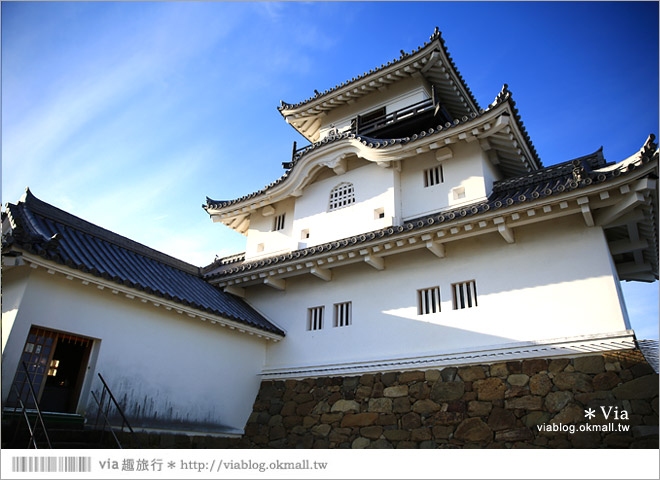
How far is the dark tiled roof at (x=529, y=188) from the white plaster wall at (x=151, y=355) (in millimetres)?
2398

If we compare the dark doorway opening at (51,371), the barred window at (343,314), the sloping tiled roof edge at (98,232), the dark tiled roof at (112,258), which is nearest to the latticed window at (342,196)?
the barred window at (343,314)

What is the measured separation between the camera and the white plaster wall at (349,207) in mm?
11195

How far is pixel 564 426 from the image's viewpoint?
6.88 metres

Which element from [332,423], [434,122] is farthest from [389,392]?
[434,122]

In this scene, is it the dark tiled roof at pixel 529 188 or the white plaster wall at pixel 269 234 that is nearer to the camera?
the dark tiled roof at pixel 529 188

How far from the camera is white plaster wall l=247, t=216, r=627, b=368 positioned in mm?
7762

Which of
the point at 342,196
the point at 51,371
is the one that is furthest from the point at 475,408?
the point at 51,371

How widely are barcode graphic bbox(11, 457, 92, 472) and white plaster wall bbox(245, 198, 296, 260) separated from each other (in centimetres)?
770

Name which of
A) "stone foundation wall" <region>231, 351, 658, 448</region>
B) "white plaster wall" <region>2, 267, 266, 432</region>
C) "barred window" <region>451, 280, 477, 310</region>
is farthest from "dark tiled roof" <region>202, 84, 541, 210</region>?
"stone foundation wall" <region>231, 351, 658, 448</region>

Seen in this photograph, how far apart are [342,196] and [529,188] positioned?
4.73 m

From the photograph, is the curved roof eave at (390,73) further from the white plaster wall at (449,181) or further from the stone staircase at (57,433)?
the stone staircase at (57,433)

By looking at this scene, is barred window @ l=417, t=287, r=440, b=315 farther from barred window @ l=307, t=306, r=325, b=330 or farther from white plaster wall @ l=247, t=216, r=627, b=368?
barred window @ l=307, t=306, r=325, b=330

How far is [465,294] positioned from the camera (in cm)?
897

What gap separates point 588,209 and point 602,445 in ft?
12.2
